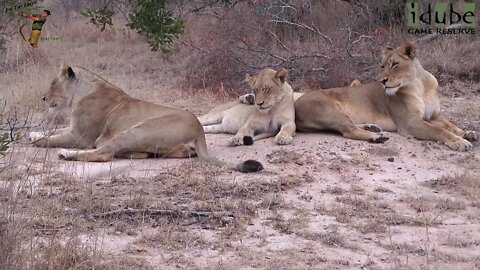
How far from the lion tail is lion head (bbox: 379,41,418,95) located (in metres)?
2.04

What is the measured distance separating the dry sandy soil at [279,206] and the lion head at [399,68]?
712 millimetres

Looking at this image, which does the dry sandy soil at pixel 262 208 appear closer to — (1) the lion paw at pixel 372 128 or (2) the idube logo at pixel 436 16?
(1) the lion paw at pixel 372 128

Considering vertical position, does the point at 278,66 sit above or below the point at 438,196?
below

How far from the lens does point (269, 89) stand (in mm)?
7949

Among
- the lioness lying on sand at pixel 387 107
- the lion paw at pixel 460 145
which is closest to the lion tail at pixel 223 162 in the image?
the lioness lying on sand at pixel 387 107

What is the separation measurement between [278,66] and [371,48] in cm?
131

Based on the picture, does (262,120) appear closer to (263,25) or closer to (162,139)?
(162,139)

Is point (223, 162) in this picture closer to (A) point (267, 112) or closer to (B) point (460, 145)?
(A) point (267, 112)

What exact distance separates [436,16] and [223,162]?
6.54 m

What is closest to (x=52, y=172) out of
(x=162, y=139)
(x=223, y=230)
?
(x=162, y=139)

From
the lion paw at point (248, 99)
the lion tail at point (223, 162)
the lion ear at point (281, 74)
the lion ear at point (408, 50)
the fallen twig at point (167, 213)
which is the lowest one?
the lion paw at point (248, 99)

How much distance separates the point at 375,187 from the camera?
6.27 m

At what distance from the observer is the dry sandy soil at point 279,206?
466 centimetres

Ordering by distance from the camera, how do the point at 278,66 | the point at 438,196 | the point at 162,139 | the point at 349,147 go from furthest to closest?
1. the point at 278,66
2. the point at 349,147
3. the point at 162,139
4. the point at 438,196
